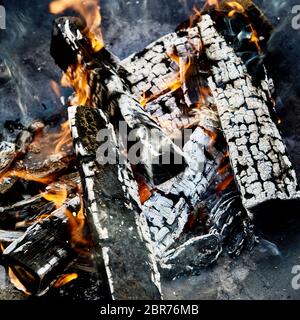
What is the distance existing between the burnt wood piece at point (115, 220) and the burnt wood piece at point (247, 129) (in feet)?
2.98

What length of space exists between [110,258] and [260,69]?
238 cm

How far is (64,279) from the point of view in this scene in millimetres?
2648

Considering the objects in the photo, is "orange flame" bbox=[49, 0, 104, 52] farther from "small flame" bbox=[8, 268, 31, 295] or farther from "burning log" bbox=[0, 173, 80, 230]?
"small flame" bbox=[8, 268, 31, 295]

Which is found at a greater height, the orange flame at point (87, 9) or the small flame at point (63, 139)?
the orange flame at point (87, 9)

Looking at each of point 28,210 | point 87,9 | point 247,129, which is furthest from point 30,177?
point 87,9

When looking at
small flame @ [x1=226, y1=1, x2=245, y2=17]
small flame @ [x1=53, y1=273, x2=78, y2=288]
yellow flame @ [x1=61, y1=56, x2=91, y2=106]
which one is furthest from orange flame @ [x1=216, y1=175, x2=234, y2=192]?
small flame @ [x1=226, y1=1, x2=245, y2=17]

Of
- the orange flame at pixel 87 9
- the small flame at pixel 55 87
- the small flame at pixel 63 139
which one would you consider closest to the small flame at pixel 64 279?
the small flame at pixel 63 139

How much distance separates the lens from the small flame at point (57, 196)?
118 inches

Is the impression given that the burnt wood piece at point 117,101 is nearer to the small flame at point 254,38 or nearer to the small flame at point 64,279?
the small flame at point 64,279

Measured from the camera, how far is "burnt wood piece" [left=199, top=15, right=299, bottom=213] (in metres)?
2.77

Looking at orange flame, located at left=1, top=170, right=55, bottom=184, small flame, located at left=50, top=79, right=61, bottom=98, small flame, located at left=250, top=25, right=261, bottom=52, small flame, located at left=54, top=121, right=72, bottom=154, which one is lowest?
orange flame, located at left=1, top=170, right=55, bottom=184

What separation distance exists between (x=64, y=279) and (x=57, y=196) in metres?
0.70

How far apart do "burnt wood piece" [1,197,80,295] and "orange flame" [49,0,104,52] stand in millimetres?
2833

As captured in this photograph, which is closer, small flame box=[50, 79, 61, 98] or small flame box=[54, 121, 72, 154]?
small flame box=[54, 121, 72, 154]
